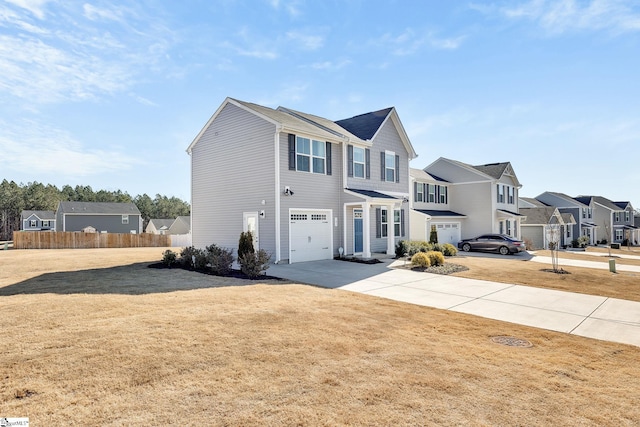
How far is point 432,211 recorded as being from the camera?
3081 centimetres

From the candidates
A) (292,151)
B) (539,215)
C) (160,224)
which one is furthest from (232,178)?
(160,224)

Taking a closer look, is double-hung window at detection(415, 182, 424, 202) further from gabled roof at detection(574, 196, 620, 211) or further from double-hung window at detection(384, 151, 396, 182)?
gabled roof at detection(574, 196, 620, 211)

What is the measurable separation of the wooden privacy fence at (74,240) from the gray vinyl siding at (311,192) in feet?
81.3

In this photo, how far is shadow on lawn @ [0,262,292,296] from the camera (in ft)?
32.0

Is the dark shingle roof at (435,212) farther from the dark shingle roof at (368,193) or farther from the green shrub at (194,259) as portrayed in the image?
the green shrub at (194,259)

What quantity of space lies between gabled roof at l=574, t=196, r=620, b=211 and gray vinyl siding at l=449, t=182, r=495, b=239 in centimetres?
3105

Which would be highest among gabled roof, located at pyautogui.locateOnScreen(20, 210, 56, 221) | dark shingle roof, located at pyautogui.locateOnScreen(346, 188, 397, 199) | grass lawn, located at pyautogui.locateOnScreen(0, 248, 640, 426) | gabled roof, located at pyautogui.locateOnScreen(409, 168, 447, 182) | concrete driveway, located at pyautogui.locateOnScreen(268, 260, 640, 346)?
gabled roof, located at pyautogui.locateOnScreen(409, 168, 447, 182)

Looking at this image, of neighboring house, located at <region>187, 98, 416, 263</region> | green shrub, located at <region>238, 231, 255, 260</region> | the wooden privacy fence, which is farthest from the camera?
the wooden privacy fence

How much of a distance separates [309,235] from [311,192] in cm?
214

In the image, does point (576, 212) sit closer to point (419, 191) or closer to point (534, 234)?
point (534, 234)

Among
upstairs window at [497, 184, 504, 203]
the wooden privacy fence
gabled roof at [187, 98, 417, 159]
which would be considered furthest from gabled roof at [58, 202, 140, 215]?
upstairs window at [497, 184, 504, 203]

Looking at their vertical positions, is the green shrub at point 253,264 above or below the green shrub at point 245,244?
below

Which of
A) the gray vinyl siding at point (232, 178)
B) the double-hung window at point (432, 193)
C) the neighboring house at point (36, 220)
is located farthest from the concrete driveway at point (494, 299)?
the neighboring house at point (36, 220)

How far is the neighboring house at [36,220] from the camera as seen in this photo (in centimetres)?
5994
